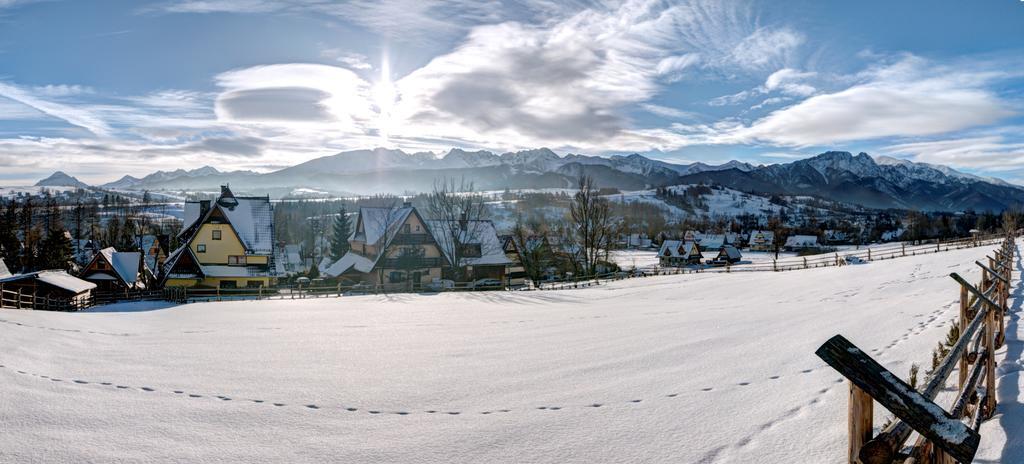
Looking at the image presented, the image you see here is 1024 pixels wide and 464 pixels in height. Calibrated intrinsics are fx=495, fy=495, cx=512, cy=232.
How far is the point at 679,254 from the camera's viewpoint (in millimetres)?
88312

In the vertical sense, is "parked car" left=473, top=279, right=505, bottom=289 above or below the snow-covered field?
below

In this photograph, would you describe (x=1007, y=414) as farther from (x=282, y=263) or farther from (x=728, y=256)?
(x=728, y=256)

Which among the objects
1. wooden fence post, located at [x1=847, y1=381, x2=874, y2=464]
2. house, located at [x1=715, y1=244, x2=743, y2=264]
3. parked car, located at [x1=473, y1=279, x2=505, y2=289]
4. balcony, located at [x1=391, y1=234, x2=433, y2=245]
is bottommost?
parked car, located at [x1=473, y1=279, x2=505, y2=289]

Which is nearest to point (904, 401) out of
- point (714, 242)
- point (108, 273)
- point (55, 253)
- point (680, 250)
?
point (108, 273)

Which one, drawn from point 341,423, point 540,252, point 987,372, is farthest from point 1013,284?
point 540,252

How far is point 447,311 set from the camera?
19797 millimetres

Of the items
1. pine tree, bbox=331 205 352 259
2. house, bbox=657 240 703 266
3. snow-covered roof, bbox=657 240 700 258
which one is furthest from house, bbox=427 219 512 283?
snow-covered roof, bbox=657 240 700 258

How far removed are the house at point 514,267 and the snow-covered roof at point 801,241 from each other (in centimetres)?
10409

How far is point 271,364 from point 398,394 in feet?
11.5

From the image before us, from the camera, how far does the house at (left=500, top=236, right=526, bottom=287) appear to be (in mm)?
44422

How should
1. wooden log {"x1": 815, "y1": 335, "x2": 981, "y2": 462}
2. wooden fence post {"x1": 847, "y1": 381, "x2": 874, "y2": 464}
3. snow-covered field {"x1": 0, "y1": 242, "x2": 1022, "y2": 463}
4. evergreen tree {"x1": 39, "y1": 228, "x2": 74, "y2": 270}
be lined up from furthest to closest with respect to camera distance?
evergreen tree {"x1": 39, "y1": 228, "x2": 74, "y2": 270} < snow-covered field {"x1": 0, "y1": 242, "x2": 1022, "y2": 463} < wooden fence post {"x1": 847, "y1": 381, "x2": 874, "y2": 464} < wooden log {"x1": 815, "y1": 335, "x2": 981, "y2": 462}

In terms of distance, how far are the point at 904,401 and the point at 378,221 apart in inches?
1686

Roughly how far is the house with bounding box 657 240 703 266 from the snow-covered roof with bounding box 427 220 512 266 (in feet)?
163

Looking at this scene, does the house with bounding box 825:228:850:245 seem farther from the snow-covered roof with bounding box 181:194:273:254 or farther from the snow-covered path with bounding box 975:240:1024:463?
the snow-covered path with bounding box 975:240:1024:463
